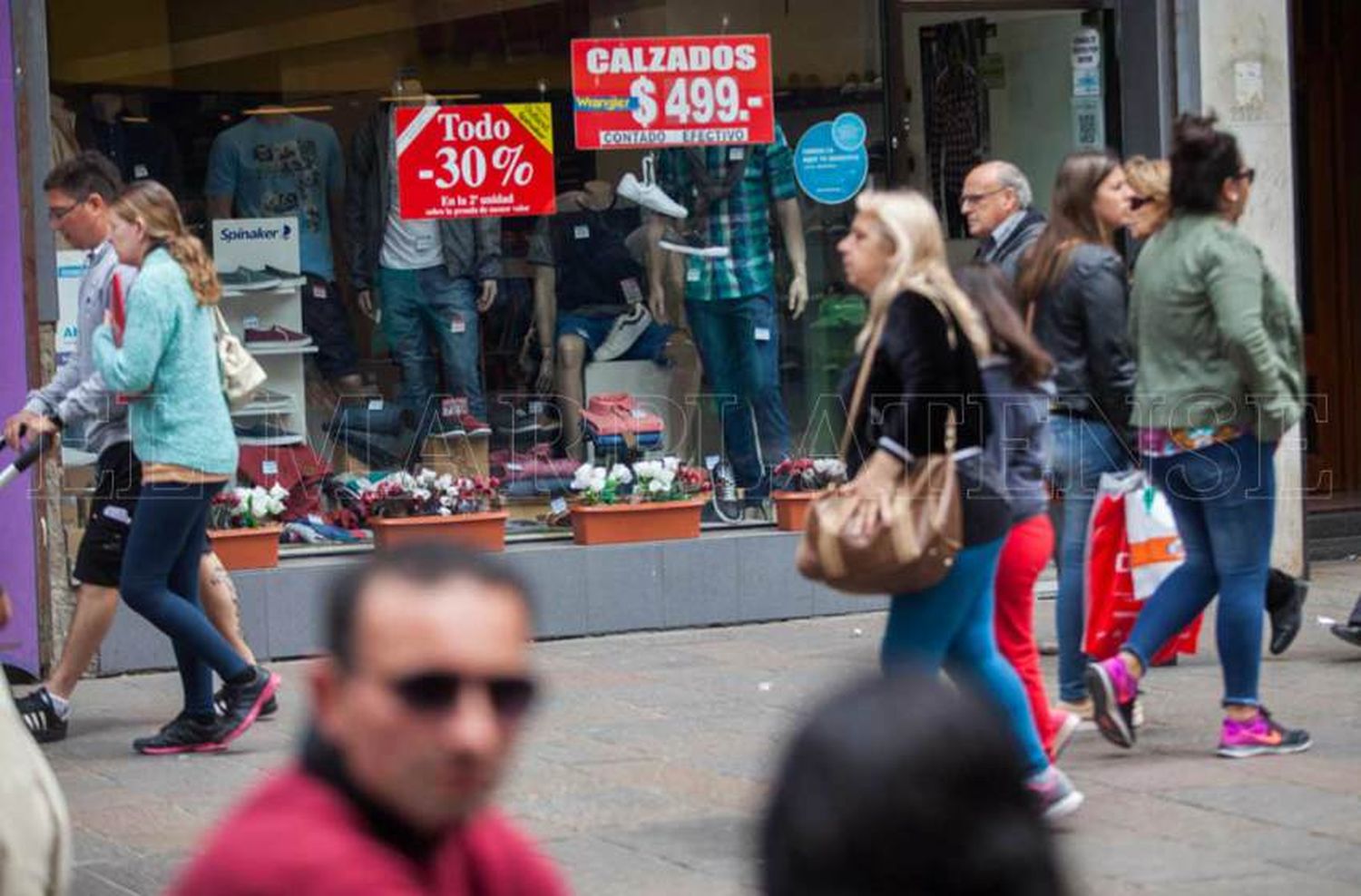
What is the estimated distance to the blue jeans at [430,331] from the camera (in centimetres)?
1066

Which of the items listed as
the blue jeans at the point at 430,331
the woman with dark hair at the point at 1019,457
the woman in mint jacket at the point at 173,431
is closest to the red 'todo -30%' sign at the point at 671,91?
the blue jeans at the point at 430,331

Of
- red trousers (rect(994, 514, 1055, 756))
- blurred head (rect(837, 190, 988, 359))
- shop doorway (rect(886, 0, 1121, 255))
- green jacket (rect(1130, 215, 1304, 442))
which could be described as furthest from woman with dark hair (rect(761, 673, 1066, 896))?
shop doorway (rect(886, 0, 1121, 255))

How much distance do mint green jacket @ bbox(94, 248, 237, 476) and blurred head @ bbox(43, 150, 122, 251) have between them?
0.47 meters

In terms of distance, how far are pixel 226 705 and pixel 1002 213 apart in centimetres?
Answer: 311

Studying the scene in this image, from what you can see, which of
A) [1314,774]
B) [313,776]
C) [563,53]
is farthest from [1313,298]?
[313,776]

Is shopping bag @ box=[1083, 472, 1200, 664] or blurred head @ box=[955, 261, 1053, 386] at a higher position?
blurred head @ box=[955, 261, 1053, 386]

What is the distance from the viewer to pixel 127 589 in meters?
7.74

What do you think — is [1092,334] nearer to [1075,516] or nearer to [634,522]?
[1075,516]

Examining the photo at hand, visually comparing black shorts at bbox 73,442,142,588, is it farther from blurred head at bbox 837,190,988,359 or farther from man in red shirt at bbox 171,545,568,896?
man in red shirt at bbox 171,545,568,896

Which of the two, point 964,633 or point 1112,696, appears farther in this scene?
point 1112,696

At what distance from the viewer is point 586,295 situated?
10.9 metres

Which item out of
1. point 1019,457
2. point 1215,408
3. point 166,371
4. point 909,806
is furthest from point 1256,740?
point 909,806

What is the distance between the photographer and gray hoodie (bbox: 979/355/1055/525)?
6.10m

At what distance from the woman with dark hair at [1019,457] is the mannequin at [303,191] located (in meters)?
4.45
